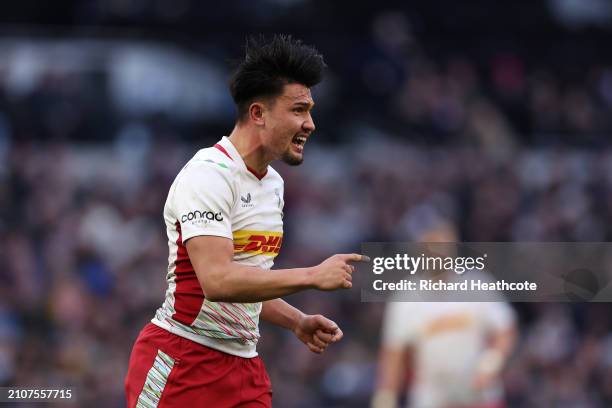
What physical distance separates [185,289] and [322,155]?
9317mm

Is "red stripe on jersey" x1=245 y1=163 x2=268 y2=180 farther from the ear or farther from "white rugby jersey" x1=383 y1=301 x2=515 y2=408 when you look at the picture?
"white rugby jersey" x1=383 y1=301 x2=515 y2=408

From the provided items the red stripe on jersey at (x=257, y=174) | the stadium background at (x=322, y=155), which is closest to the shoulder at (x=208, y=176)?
the red stripe on jersey at (x=257, y=174)

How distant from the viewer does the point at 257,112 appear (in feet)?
18.1

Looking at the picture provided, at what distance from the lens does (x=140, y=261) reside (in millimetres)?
12602

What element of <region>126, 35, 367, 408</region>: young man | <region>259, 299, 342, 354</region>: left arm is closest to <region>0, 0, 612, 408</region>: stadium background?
<region>259, 299, 342, 354</region>: left arm

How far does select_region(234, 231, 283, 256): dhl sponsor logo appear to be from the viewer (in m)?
5.38

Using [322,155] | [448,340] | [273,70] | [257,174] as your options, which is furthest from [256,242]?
[322,155]

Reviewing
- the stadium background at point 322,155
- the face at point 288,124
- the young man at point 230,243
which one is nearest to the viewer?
the young man at point 230,243

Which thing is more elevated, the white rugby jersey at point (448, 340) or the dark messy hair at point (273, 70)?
the white rugby jersey at point (448, 340)

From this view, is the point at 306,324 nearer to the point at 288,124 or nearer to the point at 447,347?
the point at 288,124

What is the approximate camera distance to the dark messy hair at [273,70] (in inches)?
217

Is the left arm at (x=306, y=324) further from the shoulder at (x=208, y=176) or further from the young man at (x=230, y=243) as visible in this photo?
the shoulder at (x=208, y=176)

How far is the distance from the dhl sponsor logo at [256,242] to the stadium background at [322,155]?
18.9 ft

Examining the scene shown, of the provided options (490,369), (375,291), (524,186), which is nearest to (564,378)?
(524,186)
